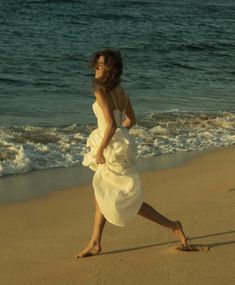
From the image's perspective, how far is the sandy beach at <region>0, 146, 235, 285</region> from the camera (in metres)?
4.55

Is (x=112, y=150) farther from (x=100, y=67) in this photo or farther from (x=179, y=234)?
(x=179, y=234)

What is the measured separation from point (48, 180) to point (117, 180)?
2.77 metres

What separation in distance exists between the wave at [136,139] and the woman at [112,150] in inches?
120

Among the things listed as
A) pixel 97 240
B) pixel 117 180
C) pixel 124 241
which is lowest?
pixel 124 241

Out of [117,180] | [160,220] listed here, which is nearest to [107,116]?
[117,180]

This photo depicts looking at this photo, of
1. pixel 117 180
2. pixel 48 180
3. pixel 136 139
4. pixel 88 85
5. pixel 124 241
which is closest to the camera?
pixel 117 180

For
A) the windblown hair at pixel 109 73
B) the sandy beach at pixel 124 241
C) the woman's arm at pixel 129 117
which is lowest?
the sandy beach at pixel 124 241

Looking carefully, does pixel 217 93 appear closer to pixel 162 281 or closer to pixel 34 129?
pixel 34 129

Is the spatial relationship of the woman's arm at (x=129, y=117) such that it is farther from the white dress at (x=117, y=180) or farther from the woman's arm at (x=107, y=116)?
the woman's arm at (x=107, y=116)

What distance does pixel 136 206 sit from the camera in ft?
15.6

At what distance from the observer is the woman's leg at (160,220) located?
487 centimetres

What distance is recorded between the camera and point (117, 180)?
15.6ft

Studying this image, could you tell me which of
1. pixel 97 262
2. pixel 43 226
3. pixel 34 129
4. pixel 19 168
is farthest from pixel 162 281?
pixel 34 129

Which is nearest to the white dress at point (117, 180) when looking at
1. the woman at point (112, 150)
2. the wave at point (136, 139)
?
the woman at point (112, 150)
